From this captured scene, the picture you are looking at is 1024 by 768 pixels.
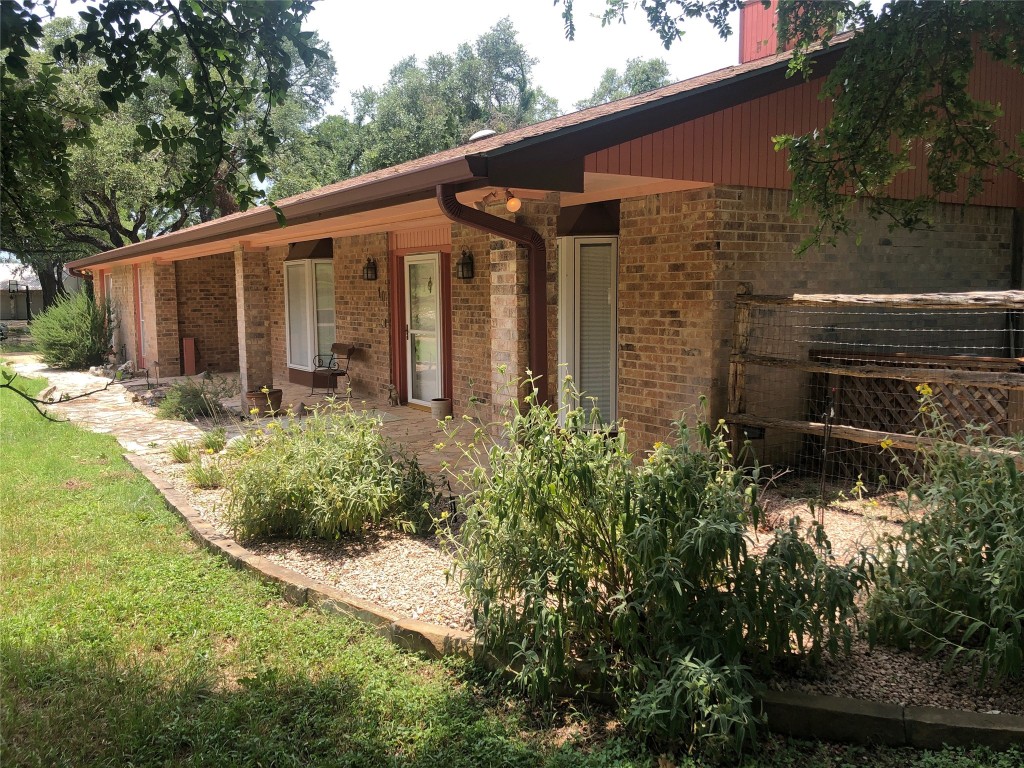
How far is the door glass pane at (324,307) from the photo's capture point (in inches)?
553

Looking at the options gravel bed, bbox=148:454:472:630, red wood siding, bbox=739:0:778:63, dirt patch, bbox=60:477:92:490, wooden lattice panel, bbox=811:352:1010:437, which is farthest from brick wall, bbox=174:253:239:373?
wooden lattice panel, bbox=811:352:1010:437

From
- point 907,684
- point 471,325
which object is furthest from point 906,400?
point 471,325

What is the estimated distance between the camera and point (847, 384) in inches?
287

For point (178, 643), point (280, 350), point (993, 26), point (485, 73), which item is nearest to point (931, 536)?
point (993, 26)

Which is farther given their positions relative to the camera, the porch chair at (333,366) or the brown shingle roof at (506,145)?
the porch chair at (333,366)

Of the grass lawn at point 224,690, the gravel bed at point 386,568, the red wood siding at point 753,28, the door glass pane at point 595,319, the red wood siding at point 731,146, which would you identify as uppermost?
the red wood siding at point 753,28

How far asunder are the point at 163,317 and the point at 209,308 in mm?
1268

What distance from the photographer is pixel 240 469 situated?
5914 mm

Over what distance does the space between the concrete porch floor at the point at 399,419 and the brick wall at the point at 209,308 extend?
6.18ft

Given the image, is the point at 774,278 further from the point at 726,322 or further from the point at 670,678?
the point at 670,678

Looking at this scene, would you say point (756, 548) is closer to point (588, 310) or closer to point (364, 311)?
point (588, 310)

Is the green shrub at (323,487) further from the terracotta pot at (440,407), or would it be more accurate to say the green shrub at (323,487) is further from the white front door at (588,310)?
the terracotta pot at (440,407)

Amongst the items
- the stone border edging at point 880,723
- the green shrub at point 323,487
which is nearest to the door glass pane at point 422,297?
the green shrub at point 323,487

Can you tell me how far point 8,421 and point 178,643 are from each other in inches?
351
